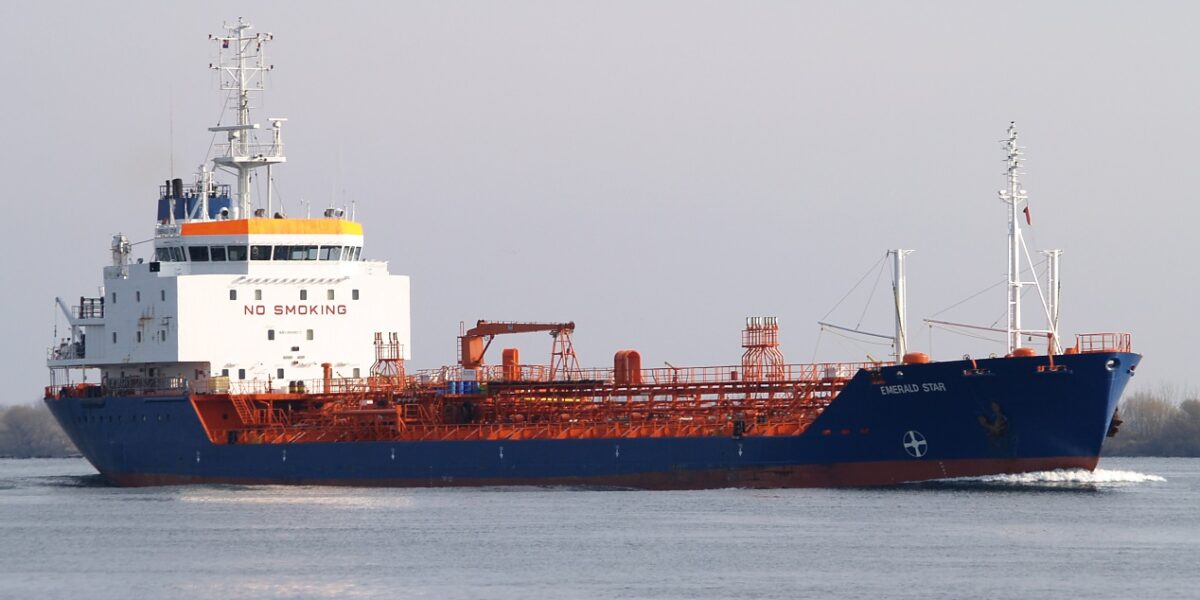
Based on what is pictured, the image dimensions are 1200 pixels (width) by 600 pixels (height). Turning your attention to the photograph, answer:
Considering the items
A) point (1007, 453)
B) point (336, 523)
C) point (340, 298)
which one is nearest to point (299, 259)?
point (340, 298)

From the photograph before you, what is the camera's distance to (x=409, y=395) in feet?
169

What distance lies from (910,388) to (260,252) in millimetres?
19934

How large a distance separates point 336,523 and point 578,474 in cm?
865

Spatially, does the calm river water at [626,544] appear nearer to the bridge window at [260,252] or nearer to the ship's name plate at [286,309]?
the ship's name plate at [286,309]

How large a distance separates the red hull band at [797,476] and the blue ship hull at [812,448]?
0.10 ft

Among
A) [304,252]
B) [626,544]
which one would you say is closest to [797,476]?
[626,544]

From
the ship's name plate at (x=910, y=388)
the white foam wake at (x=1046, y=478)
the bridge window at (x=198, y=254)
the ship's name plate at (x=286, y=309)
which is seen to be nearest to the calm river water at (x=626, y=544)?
the white foam wake at (x=1046, y=478)

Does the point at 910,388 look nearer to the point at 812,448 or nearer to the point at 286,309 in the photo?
the point at 812,448

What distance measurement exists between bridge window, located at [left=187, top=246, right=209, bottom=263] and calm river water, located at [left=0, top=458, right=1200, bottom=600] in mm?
8467

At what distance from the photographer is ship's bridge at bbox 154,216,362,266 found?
54531mm

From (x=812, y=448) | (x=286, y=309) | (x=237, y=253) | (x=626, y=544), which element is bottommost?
(x=626, y=544)

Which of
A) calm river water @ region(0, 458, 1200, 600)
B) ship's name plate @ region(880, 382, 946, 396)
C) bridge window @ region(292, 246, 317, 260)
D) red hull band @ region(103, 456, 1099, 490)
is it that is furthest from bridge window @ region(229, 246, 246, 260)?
ship's name plate @ region(880, 382, 946, 396)

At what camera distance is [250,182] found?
187 ft

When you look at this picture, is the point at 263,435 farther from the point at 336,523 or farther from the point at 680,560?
the point at 680,560
